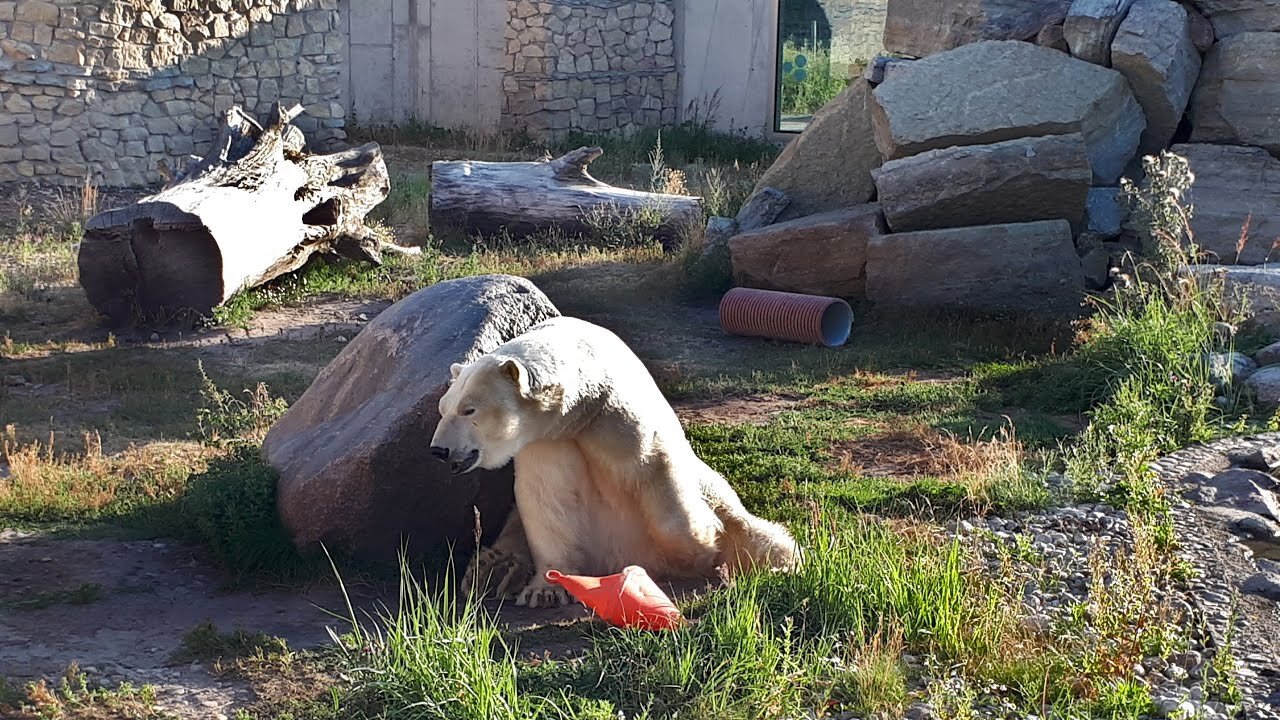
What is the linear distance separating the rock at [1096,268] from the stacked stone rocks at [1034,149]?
2 centimetres

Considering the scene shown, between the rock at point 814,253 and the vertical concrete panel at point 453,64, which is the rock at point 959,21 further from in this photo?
the vertical concrete panel at point 453,64


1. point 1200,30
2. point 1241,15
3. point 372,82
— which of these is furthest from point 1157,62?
point 372,82

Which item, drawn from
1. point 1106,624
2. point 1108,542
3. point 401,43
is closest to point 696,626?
point 1106,624

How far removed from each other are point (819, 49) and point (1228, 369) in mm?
13977

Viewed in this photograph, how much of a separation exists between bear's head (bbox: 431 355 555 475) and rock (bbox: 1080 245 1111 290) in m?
6.69

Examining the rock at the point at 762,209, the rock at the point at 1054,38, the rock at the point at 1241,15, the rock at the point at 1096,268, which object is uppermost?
the rock at the point at 1241,15

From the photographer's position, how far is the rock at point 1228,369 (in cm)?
792

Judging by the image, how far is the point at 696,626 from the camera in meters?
4.61

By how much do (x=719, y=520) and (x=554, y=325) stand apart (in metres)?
1.07

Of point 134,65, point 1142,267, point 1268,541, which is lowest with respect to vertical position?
point 1268,541

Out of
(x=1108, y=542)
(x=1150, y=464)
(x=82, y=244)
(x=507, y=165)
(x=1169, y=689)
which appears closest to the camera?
(x=1169, y=689)

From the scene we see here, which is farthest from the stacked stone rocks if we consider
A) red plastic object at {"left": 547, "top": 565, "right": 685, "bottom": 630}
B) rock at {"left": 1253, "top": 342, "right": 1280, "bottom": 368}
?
red plastic object at {"left": 547, "top": 565, "right": 685, "bottom": 630}

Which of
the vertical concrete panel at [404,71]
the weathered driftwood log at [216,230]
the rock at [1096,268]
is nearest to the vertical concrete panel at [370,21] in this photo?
the vertical concrete panel at [404,71]

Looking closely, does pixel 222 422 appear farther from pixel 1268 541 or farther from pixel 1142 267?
pixel 1142 267
